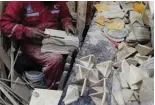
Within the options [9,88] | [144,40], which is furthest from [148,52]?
[9,88]

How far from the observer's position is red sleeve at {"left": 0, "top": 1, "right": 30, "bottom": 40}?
10.1 feet

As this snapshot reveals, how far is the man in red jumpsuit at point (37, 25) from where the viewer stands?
310 centimetres

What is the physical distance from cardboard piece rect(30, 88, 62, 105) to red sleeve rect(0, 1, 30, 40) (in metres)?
0.72

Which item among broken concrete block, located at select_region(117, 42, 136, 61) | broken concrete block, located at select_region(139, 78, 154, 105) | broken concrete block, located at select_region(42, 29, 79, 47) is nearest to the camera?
broken concrete block, located at select_region(139, 78, 154, 105)

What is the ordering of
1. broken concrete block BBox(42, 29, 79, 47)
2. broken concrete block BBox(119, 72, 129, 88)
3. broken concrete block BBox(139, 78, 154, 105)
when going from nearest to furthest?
broken concrete block BBox(139, 78, 154, 105), broken concrete block BBox(119, 72, 129, 88), broken concrete block BBox(42, 29, 79, 47)

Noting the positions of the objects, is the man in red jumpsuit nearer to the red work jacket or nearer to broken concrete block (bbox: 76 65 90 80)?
the red work jacket

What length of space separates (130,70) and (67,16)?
1.20 meters

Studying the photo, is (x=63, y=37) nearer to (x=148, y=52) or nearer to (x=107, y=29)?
(x=107, y=29)

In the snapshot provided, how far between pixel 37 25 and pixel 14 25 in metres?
0.27

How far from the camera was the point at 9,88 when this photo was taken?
305cm

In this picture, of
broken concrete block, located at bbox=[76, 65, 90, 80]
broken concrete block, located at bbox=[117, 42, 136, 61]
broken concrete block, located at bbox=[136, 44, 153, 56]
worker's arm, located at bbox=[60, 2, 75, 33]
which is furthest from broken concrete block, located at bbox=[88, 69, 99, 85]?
worker's arm, located at bbox=[60, 2, 75, 33]

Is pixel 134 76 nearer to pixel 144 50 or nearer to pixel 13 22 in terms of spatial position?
pixel 144 50

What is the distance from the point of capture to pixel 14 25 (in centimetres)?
309

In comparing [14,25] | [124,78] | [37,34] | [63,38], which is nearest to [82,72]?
[124,78]
